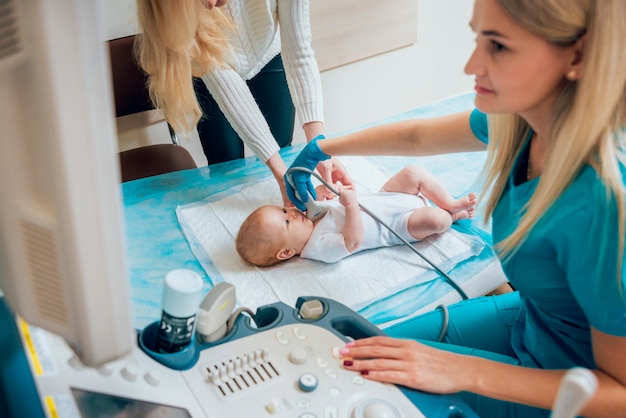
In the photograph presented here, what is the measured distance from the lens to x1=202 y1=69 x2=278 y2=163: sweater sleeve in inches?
66.3

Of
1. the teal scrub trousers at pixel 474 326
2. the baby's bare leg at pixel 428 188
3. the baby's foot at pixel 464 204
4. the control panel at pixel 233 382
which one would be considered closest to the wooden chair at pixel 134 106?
the baby's bare leg at pixel 428 188

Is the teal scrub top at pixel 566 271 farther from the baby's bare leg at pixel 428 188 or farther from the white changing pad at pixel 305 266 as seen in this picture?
the baby's bare leg at pixel 428 188

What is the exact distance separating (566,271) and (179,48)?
1.03m

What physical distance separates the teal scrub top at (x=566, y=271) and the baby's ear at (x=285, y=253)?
651 millimetres

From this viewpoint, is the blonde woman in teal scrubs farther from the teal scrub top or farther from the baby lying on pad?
the baby lying on pad

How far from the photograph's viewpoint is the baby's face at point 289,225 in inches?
63.2

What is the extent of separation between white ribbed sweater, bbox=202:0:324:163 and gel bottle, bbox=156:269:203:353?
1.00 m

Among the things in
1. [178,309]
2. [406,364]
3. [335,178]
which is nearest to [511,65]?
[406,364]

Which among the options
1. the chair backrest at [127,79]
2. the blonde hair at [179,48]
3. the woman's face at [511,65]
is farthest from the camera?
the chair backrest at [127,79]

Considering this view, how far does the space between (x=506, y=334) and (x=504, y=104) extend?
1.84 feet

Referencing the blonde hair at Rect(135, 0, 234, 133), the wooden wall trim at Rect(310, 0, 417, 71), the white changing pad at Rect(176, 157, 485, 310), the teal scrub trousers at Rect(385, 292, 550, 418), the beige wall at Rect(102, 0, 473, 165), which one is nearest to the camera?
the teal scrub trousers at Rect(385, 292, 550, 418)

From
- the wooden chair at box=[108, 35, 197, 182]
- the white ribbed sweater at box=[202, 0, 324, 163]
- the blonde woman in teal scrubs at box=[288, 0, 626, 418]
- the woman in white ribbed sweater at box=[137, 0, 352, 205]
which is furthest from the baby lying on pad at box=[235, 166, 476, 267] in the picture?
the blonde woman in teal scrubs at box=[288, 0, 626, 418]

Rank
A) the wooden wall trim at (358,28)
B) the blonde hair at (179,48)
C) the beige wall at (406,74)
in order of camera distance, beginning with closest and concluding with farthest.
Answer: the blonde hair at (179,48)
the wooden wall trim at (358,28)
the beige wall at (406,74)

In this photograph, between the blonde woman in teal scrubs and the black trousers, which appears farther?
the black trousers
